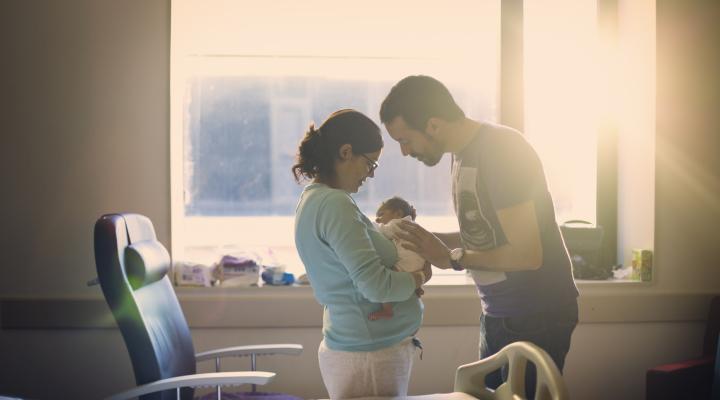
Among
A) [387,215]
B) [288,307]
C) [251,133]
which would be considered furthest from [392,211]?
[251,133]

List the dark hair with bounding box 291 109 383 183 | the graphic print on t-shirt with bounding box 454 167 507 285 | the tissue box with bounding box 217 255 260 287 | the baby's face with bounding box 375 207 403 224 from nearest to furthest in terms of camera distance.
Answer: the dark hair with bounding box 291 109 383 183 → the graphic print on t-shirt with bounding box 454 167 507 285 → the baby's face with bounding box 375 207 403 224 → the tissue box with bounding box 217 255 260 287

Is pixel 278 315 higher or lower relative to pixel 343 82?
lower

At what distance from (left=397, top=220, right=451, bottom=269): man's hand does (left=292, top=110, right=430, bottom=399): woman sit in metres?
0.07

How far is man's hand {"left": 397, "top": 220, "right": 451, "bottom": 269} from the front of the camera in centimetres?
181

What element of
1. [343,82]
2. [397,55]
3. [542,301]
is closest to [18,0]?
[343,82]

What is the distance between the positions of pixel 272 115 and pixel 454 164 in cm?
137

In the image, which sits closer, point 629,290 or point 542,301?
point 542,301

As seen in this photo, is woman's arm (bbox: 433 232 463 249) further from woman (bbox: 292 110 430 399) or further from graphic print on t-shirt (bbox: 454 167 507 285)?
woman (bbox: 292 110 430 399)

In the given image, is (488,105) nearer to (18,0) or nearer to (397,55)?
(397,55)

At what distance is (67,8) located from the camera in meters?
2.87

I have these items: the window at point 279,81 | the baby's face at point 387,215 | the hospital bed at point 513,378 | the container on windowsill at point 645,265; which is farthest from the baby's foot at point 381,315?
the container on windowsill at point 645,265

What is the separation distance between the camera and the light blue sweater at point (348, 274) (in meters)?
1.57

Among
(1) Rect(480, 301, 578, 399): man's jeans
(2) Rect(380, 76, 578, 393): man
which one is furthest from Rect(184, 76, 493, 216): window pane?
(1) Rect(480, 301, 578, 399): man's jeans

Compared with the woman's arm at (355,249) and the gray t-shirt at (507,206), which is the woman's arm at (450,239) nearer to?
the gray t-shirt at (507,206)
